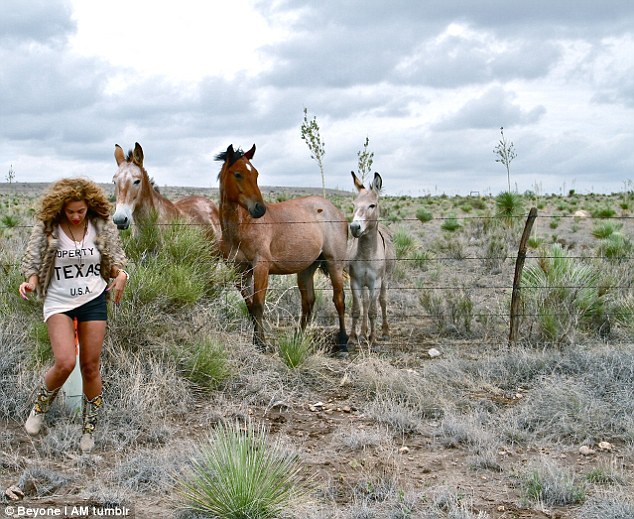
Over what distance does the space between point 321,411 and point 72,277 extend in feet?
8.68

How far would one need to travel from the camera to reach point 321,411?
685cm

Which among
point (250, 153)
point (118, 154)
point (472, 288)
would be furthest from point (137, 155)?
point (472, 288)

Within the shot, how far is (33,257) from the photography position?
5.42 meters

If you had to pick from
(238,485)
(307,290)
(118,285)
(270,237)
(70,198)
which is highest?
(70,198)

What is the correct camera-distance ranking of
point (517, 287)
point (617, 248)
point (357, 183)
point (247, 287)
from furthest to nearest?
point (617, 248)
point (357, 183)
point (517, 287)
point (247, 287)

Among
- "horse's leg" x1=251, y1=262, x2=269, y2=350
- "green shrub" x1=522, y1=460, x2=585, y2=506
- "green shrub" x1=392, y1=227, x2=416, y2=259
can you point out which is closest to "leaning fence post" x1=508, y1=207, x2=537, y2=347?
"horse's leg" x1=251, y1=262, x2=269, y2=350

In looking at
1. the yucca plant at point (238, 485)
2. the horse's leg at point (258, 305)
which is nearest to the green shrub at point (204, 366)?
the horse's leg at point (258, 305)

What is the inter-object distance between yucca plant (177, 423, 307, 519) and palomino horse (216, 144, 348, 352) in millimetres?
3677

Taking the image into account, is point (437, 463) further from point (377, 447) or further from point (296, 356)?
point (296, 356)

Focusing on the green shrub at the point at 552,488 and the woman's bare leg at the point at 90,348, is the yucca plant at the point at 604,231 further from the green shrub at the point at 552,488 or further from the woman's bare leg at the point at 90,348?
the woman's bare leg at the point at 90,348

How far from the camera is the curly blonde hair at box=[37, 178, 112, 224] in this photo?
5.46 meters

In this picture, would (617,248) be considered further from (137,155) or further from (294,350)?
(137,155)

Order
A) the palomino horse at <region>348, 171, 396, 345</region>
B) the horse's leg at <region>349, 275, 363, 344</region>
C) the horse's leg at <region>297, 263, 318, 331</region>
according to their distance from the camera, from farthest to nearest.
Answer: the horse's leg at <region>297, 263, 318, 331</region> → the horse's leg at <region>349, 275, 363, 344</region> → the palomino horse at <region>348, 171, 396, 345</region>

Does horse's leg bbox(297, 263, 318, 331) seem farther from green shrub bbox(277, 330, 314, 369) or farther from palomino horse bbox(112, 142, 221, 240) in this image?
green shrub bbox(277, 330, 314, 369)
